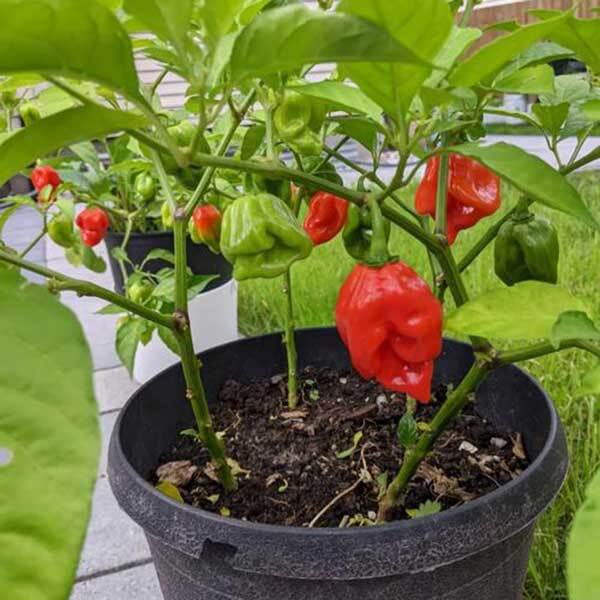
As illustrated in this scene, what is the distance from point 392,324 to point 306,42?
0.75 feet

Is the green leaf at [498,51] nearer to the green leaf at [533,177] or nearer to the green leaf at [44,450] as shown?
the green leaf at [533,177]

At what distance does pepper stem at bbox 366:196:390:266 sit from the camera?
44cm

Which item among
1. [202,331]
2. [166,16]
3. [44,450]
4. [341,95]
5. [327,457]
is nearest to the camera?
[44,450]

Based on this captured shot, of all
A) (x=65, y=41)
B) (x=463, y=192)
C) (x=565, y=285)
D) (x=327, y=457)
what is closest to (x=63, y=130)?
(x=65, y=41)

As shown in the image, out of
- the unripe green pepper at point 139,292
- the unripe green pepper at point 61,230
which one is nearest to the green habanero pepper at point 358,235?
the unripe green pepper at point 139,292

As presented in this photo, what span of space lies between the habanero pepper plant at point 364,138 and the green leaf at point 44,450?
45 millimetres

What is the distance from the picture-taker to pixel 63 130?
0.30 m

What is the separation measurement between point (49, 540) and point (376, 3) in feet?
0.82

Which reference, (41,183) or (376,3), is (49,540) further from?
(41,183)

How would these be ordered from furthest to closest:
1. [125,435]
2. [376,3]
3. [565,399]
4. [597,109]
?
[565,399] → [125,435] → [597,109] → [376,3]

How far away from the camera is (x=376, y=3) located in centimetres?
31

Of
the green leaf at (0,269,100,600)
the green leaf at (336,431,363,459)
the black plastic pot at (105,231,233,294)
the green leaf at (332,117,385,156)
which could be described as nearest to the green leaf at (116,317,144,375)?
the green leaf at (336,431,363,459)

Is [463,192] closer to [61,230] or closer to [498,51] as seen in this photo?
[498,51]

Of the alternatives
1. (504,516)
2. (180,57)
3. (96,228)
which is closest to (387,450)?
(504,516)
